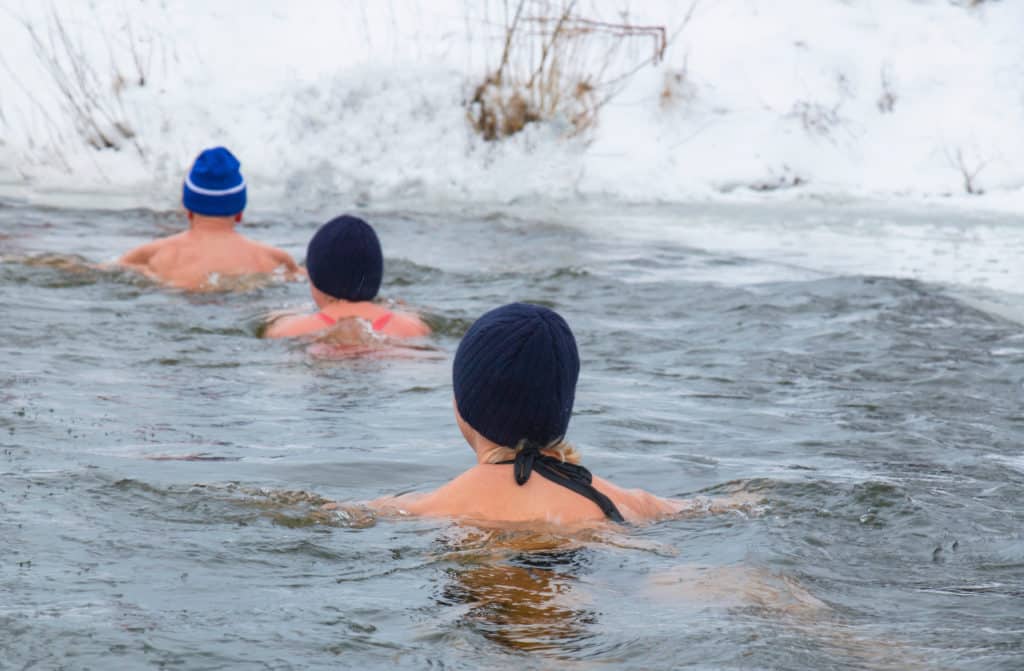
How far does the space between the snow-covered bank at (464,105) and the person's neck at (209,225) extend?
14.8ft

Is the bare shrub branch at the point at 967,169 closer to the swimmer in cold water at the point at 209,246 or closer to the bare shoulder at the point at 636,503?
the swimmer in cold water at the point at 209,246

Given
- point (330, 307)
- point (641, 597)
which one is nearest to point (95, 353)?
point (330, 307)

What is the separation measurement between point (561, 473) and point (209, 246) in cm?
594

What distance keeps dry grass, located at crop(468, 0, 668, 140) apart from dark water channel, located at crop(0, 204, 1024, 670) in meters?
6.05

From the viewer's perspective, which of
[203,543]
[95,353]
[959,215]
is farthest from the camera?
[959,215]

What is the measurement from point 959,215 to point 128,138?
901 centimetres

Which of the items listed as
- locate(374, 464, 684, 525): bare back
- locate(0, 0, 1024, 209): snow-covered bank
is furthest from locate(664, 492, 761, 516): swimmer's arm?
locate(0, 0, 1024, 209): snow-covered bank

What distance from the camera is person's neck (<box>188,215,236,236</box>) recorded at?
1020 centimetres

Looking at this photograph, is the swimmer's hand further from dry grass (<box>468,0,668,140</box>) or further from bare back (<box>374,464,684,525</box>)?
dry grass (<box>468,0,668,140</box>)

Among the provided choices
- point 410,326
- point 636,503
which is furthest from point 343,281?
point 636,503

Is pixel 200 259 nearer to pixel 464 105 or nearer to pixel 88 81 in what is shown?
pixel 464 105

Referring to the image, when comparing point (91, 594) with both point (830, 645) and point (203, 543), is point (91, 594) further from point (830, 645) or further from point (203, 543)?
point (830, 645)

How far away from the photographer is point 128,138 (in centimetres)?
1633

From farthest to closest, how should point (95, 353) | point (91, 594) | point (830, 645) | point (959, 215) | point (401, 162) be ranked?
point (401, 162) → point (959, 215) → point (95, 353) → point (91, 594) → point (830, 645)
